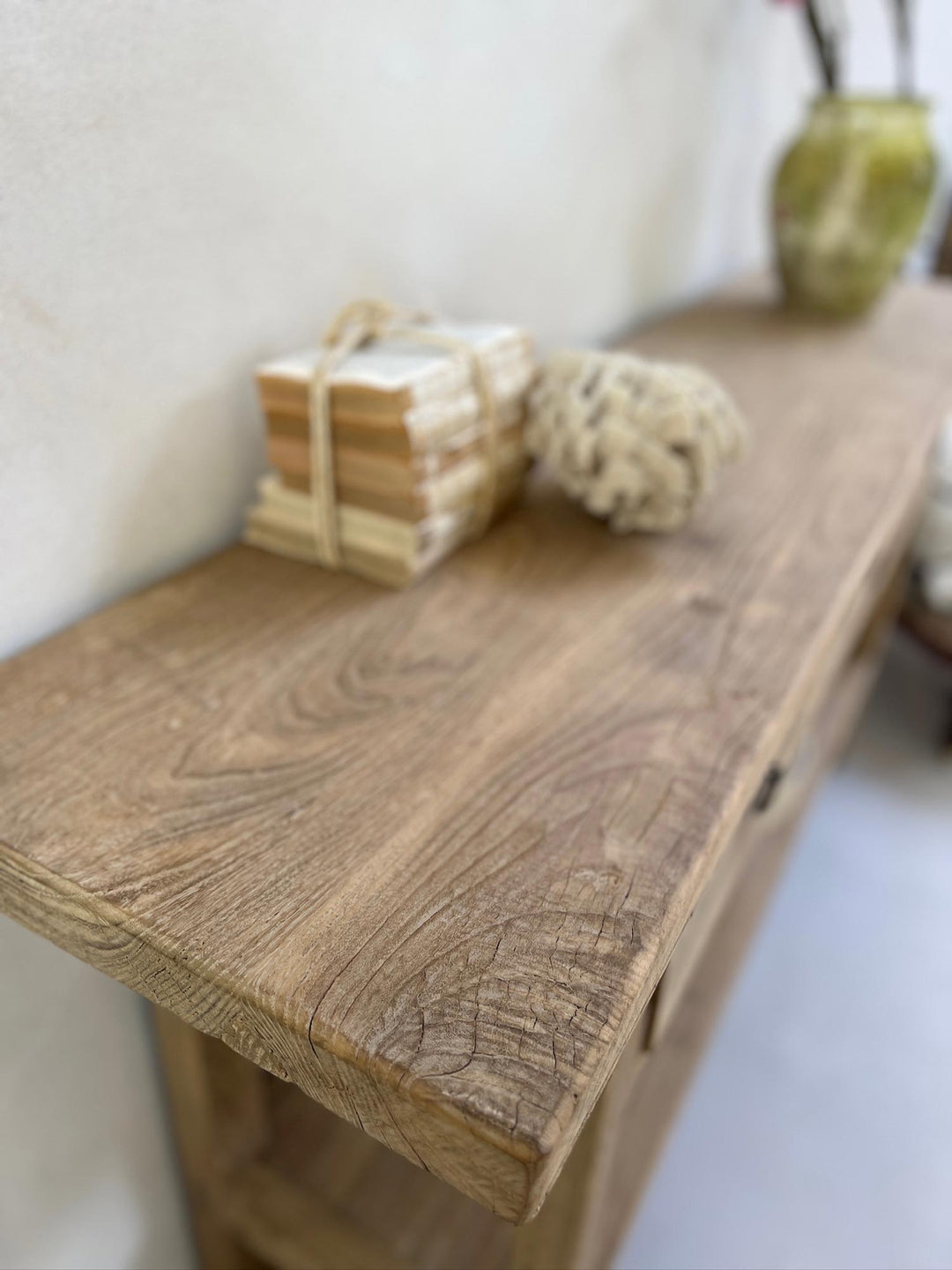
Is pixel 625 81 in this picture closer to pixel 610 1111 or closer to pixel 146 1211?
pixel 610 1111

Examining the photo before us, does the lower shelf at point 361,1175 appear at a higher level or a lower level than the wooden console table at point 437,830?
lower

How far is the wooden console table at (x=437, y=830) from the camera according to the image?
0.37m

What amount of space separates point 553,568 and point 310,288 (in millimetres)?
309

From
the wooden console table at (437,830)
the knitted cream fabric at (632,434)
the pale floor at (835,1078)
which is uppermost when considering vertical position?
the knitted cream fabric at (632,434)

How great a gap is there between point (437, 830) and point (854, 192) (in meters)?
1.24

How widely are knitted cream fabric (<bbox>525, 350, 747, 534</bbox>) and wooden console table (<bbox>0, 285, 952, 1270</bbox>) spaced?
5cm

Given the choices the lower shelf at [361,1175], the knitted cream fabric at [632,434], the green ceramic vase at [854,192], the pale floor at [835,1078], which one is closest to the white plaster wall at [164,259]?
the lower shelf at [361,1175]

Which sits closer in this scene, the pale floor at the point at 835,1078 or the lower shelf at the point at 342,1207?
the lower shelf at the point at 342,1207

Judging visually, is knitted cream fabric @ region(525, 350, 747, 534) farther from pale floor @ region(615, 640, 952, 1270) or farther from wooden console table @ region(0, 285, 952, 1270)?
pale floor @ region(615, 640, 952, 1270)

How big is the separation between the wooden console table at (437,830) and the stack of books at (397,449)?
29mm

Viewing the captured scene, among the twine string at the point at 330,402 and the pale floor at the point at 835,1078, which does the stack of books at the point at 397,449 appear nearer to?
the twine string at the point at 330,402

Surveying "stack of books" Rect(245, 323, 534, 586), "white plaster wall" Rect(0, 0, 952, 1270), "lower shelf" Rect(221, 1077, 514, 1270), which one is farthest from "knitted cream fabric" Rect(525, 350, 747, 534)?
"lower shelf" Rect(221, 1077, 514, 1270)

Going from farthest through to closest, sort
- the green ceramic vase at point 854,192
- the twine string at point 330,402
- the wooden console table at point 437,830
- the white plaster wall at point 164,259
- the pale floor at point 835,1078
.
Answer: the green ceramic vase at point 854,192
the pale floor at point 835,1078
the twine string at point 330,402
the white plaster wall at point 164,259
the wooden console table at point 437,830

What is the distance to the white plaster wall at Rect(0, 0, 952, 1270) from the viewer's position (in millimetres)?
541
